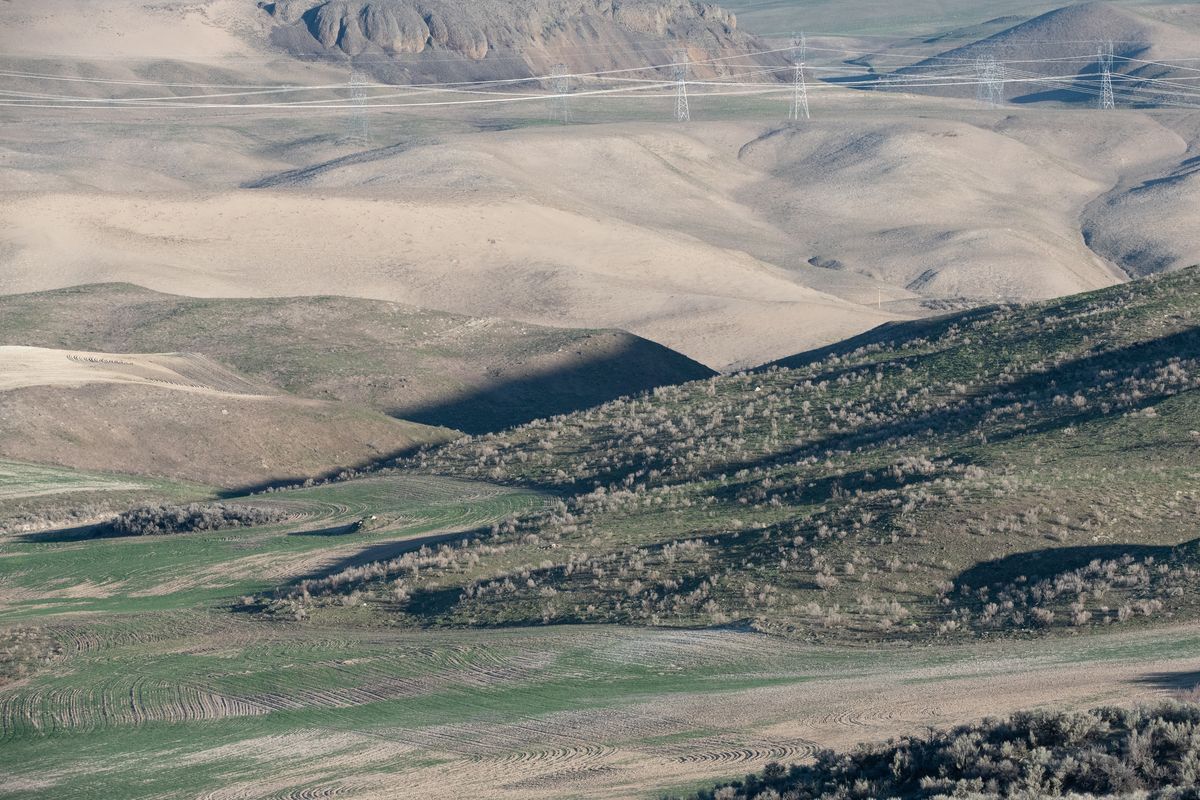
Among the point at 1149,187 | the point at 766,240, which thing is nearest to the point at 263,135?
the point at 766,240

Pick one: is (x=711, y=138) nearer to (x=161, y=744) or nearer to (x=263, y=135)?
(x=263, y=135)

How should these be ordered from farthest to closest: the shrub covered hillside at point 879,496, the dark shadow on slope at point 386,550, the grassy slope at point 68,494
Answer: the grassy slope at point 68,494 < the dark shadow on slope at point 386,550 < the shrub covered hillside at point 879,496

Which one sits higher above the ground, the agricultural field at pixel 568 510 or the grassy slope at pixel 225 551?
the agricultural field at pixel 568 510

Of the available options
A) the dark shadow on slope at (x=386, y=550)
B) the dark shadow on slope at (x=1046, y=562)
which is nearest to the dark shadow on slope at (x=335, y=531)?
the dark shadow on slope at (x=386, y=550)

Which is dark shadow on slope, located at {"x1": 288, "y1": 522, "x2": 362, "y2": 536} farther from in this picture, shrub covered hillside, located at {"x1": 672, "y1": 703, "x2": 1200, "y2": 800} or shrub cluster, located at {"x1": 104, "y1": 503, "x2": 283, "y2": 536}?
shrub covered hillside, located at {"x1": 672, "y1": 703, "x2": 1200, "y2": 800}

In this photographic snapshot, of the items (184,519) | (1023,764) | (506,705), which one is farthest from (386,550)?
(1023,764)

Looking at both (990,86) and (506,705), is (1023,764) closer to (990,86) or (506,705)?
(506,705)

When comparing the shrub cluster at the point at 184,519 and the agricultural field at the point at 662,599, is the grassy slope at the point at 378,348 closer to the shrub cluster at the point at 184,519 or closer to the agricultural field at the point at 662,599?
the agricultural field at the point at 662,599
